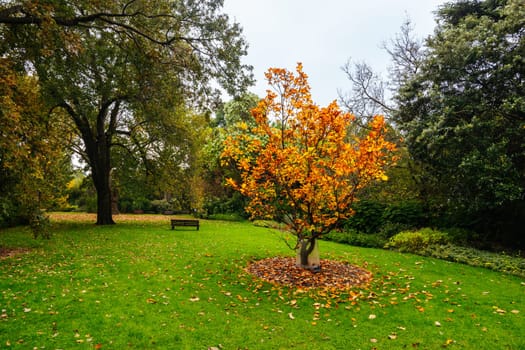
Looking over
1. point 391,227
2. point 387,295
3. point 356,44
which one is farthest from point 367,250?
point 356,44

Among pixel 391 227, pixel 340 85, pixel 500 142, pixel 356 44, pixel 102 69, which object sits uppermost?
pixel 356 44

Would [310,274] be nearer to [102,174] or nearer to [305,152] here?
[305,152]

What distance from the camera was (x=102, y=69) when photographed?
41.9ft

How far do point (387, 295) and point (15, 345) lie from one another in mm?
6375

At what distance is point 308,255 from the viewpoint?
833cm

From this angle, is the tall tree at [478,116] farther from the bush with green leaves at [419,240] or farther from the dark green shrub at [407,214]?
the dark green shrub at [407,214]

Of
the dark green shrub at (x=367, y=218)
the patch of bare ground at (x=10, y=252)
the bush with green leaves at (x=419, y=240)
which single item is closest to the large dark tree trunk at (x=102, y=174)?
the patch of bare ground at (x=10, y=252)

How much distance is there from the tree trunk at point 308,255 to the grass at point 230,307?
1.44 metres

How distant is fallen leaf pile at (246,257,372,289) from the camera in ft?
24.0

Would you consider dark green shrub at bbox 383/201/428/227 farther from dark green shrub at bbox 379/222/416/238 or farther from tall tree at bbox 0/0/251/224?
tall tree at bbox 0/0/251/224

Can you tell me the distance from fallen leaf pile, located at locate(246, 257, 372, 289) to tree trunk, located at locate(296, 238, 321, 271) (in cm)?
14

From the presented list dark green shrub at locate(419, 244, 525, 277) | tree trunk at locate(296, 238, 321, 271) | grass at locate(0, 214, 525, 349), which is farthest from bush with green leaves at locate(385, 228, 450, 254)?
tree trunk at locate(296, 238, 321, 271)

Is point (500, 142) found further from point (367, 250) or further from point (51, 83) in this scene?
point (51, 83)

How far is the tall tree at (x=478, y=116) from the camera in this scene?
9.63 m
